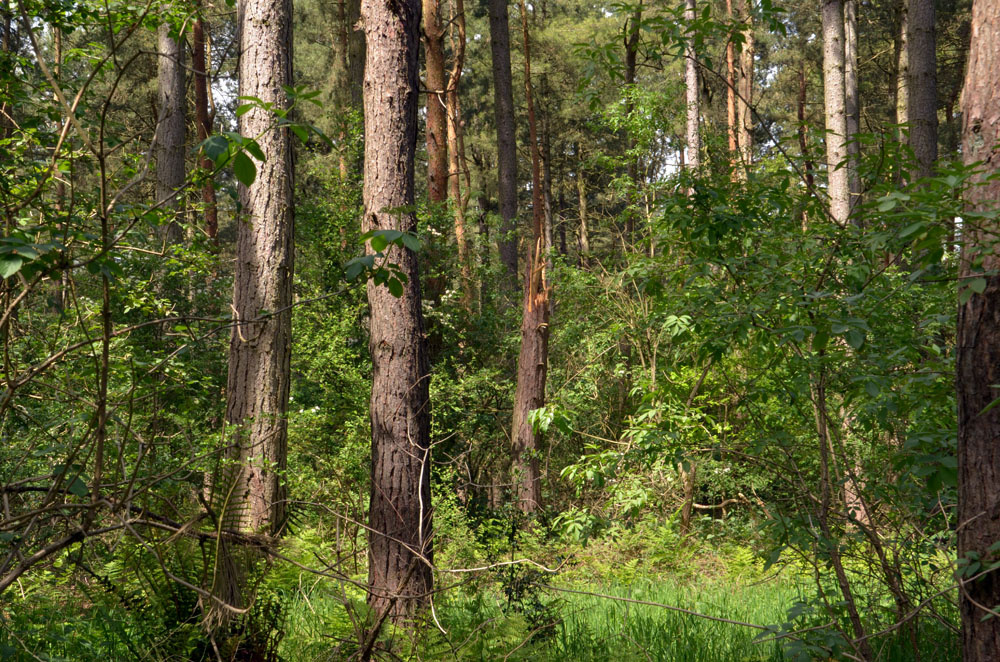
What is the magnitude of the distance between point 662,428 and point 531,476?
753 centimetres

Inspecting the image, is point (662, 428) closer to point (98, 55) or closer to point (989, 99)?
point (989, 99)

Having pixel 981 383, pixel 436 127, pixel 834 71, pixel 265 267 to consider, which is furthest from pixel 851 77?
pixel 981 383

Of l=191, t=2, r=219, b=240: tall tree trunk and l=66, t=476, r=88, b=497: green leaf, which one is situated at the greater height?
l=191, t=2, r=219, b=240: tall tree trunk

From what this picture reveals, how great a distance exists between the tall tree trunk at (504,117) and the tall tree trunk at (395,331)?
1022cm

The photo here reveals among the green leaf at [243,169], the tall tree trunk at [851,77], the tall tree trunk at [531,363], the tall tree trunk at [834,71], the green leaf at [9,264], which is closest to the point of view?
the green leaf at [9,264]

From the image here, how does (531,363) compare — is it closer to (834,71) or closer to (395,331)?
(395,331)

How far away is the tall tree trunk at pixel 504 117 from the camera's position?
1659cm

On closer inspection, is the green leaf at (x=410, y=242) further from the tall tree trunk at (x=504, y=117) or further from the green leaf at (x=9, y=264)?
the tall tree trunk at (x=504, y=117)

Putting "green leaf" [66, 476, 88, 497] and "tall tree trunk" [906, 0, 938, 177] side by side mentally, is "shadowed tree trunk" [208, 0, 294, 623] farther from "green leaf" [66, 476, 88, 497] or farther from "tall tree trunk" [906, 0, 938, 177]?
"tall tree trunk" [906, 0, 938, 177]

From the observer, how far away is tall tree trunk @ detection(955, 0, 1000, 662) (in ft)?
10.7

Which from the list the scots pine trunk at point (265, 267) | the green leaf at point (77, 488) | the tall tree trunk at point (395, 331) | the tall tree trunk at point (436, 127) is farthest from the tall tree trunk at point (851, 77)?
the green leaf at point (77, 488)

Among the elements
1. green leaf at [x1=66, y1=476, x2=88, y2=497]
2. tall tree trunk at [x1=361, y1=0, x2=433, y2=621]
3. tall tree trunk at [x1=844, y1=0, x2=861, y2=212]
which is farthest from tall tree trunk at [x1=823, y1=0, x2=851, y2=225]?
green leaf at [x1=66, y1=476, x2=88, y2=497]

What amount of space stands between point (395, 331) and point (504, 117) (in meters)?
12.3

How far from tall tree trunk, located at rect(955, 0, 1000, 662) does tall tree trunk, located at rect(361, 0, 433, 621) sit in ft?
10.7
